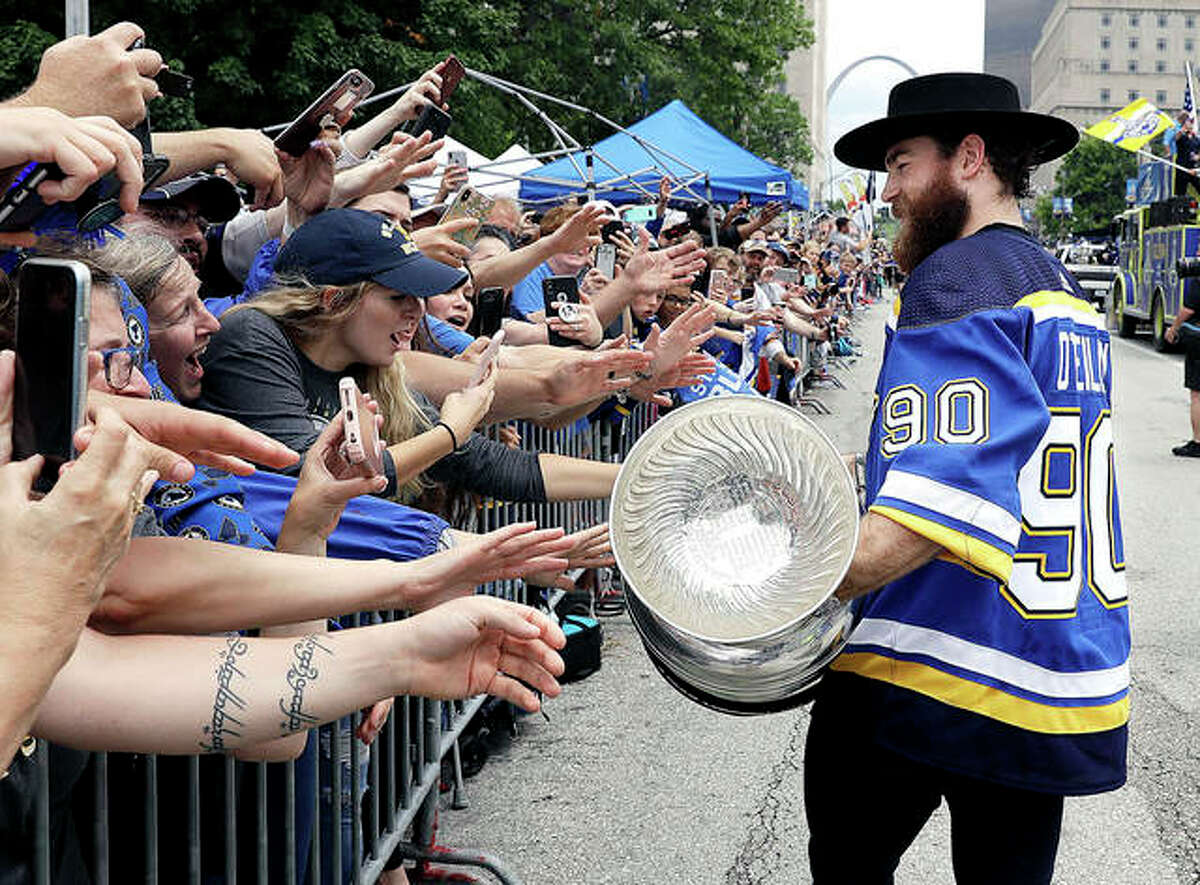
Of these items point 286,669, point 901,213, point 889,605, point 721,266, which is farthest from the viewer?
point 721,266

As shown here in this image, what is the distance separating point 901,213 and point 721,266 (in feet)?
23.6

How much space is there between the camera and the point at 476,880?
13.2 ft

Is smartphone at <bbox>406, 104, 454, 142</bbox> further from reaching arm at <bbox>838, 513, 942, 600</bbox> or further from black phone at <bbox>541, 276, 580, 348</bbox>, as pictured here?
reaching arm at <bbox>838, 513, 942, 600</bbox>

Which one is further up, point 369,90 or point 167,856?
point 369,90

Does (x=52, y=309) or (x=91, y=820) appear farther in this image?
(x=91, y=820)

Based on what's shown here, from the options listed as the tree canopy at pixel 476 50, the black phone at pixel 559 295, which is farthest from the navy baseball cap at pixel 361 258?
the tree canopy at pixel 476 50

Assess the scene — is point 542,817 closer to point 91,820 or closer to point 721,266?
point 91,820

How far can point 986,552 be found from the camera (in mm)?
2305

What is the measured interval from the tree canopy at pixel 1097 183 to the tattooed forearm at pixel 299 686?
272 ft

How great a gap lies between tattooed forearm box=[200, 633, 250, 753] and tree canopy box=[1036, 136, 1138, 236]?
272 ft

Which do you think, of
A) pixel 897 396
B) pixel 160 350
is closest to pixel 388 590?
pixel 897 396

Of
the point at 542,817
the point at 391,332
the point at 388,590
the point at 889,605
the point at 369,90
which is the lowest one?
the point at 542,817

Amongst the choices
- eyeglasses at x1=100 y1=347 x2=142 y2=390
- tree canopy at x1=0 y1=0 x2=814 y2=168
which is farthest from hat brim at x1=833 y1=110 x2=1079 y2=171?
tree canopy at x1=0 y1=0 x2=814 y2=168

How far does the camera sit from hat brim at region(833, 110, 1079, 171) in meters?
2.67
